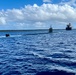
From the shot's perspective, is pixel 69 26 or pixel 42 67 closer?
pixel 42 67

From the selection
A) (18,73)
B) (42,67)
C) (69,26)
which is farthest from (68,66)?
(69,26)

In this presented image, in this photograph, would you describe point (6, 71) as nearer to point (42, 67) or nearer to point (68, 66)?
point (42, 67)

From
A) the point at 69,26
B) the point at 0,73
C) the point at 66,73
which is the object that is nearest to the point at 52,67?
the point at 66,73

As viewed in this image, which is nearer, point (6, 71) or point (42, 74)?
point (42, 74)

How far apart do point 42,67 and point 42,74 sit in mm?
2546

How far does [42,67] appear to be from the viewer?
20438 millimetres

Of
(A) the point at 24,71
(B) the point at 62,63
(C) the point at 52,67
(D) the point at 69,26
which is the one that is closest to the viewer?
(A) the point at 24,71

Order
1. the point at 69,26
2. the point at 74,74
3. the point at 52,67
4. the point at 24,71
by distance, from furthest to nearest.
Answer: the point at 69,26 → the point at 52,67 → the point at 24,71 → the point at 74,74

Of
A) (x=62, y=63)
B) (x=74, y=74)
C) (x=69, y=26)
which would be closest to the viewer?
(x=74, y=74)

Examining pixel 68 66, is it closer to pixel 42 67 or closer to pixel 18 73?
pixel 42 67

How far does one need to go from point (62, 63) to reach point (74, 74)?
17.0 ft

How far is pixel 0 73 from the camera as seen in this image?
1834 cm

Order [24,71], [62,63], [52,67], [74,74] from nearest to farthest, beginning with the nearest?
[74,74]
[24,71]
[52,67]
[62,63]

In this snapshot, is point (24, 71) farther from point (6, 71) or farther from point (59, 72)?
point (59, 72)
